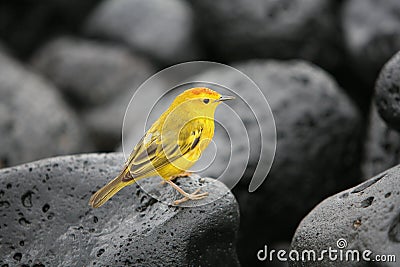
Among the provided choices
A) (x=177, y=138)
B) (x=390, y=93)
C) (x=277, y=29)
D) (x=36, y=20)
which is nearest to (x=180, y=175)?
(x=177, y=138)

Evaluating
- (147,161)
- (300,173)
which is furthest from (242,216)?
(147,161)

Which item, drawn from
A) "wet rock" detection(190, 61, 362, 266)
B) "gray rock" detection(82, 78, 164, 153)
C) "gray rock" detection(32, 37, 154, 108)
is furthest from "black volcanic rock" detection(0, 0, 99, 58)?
"wet rock" detection(190, 61, 362, 266)

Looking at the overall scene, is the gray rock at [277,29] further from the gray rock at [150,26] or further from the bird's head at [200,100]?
the bird's head at [200,100]

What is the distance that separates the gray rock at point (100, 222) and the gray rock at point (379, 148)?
2.51 meters

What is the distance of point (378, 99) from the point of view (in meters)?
5.16

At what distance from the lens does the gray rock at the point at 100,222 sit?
414 centimetres

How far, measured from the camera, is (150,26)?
9.55 meters

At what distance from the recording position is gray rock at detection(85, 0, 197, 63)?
9.32 meters

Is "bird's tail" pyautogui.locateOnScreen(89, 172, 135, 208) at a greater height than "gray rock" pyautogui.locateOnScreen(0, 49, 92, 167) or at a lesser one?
lesser

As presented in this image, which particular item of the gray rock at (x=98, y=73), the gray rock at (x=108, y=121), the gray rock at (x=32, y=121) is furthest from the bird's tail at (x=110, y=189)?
the gray rock at (x=98, y=73)

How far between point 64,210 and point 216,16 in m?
4.56

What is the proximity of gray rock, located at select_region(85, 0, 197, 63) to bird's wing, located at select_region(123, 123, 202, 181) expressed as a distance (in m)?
5.52
